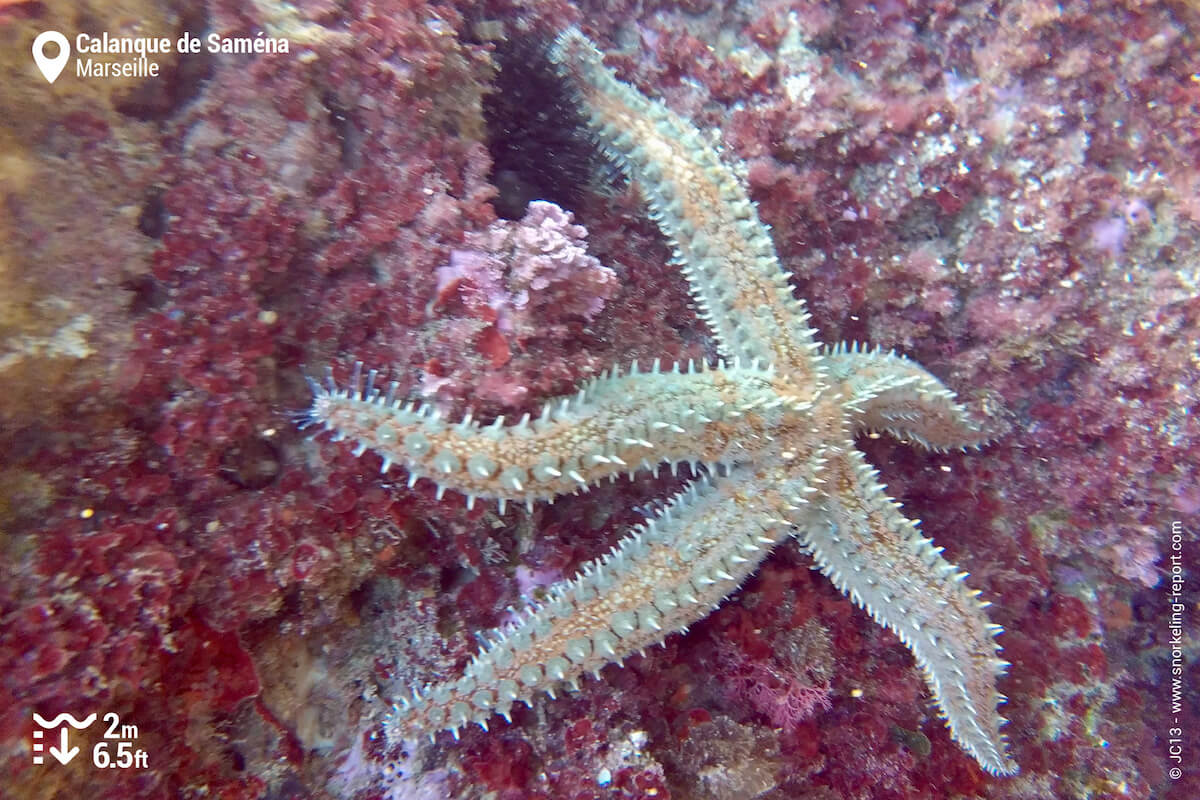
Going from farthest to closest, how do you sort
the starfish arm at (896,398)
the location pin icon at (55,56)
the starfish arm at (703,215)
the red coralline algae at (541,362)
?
the starfish arm at (896,398) → the starfish arm at (703,215) → the red coralline algae at (541,362) → the location pin icon at (55,56)

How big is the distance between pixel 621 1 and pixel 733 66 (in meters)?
0.86

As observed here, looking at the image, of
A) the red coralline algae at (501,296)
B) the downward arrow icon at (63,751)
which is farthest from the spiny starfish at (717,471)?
the downward arrow icon at (63,751)

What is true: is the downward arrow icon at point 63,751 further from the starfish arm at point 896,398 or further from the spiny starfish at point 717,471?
the starfish arm at point 896,398

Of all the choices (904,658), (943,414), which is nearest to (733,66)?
(943,414)

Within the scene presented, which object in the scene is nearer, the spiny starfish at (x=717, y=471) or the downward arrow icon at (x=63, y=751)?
the downward arrow icon at (x=63, y=751)

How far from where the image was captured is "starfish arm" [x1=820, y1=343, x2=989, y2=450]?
3.71 meters

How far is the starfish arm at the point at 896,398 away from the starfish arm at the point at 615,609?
88cm

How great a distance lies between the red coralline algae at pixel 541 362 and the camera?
2668 mm

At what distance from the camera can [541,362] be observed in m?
3.21

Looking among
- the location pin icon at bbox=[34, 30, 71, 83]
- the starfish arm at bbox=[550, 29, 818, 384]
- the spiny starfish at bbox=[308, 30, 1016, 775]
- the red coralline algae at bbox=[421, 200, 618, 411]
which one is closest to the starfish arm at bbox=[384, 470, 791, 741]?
the spiny starfish at bbox=[308, 30, 1016, 775]

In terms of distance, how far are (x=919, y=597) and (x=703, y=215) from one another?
249cm

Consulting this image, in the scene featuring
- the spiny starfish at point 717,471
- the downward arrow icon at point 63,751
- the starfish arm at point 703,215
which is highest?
the starfish arm at point 703,215

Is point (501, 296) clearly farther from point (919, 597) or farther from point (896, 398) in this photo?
point (919, 597)

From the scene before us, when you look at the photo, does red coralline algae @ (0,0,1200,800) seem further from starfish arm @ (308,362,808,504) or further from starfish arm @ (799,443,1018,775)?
starfish arm @ (799,443,1018,775)
